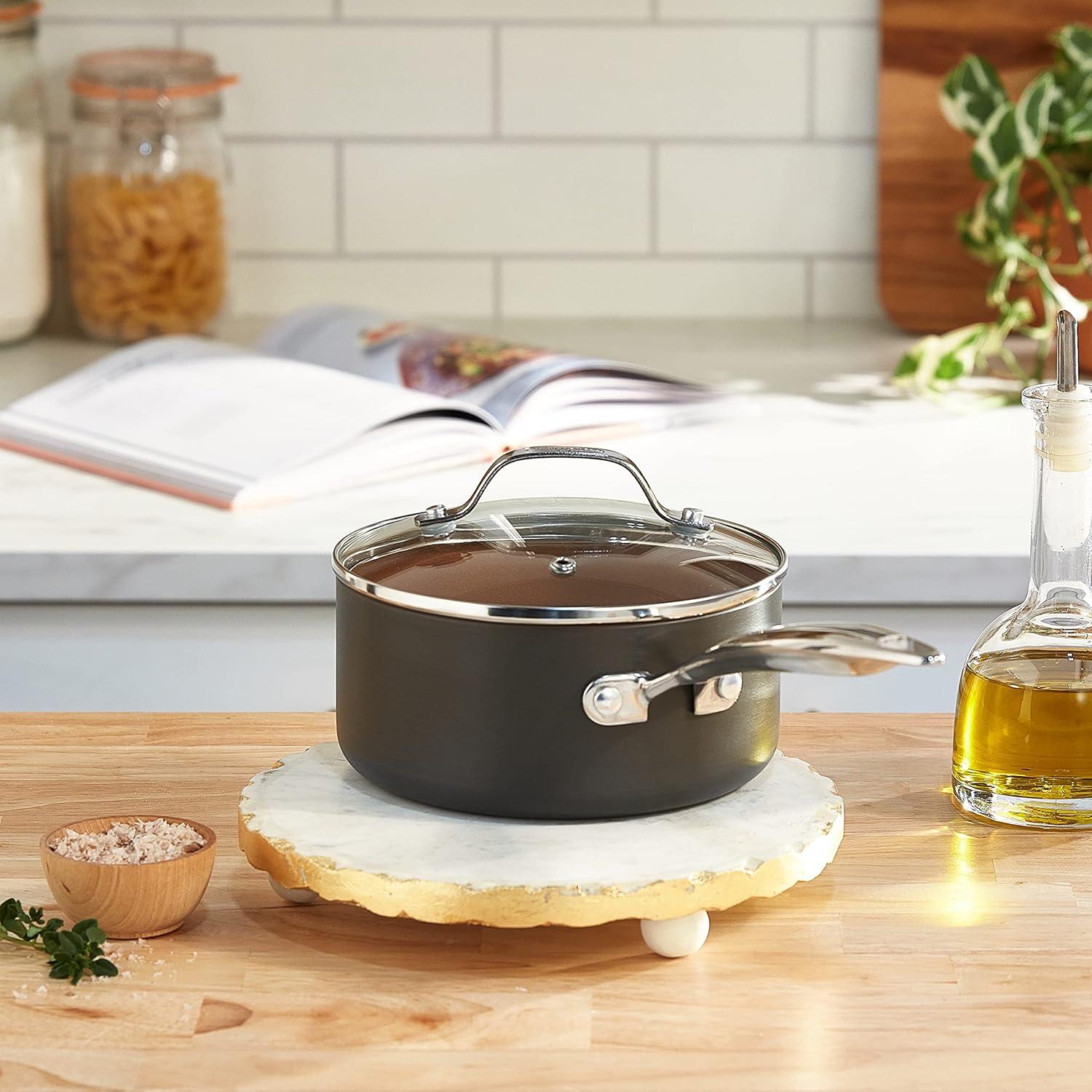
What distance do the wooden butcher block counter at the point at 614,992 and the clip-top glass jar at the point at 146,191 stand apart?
1242 mm

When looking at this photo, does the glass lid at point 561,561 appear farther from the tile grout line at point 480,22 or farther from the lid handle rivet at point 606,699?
the tile grout line at point 480,22

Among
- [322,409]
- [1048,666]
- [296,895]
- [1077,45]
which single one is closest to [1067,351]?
[1048,666]

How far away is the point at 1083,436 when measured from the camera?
737mm

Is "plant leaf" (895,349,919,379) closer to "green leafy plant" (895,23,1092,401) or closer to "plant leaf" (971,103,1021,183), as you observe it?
A: "green leafy plant" (895,23,1092,401)

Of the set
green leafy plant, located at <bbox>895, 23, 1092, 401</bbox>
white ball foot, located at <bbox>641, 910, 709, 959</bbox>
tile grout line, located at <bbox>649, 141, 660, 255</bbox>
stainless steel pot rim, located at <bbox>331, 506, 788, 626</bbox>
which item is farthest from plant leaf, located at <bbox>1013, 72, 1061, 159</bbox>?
white ball foot, located at <bbox>641, 910, 709, 959</bbox>

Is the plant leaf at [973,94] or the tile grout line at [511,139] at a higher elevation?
the plant leaf at [973,94]

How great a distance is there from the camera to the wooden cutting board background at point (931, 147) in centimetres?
196

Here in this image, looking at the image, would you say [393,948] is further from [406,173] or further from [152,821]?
[406,173]

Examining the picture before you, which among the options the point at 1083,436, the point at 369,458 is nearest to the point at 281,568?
the point at 369,458

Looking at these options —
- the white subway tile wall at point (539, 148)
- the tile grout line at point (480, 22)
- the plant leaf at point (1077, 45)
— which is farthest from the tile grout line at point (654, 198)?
the plant leaf at point (1077, 45)

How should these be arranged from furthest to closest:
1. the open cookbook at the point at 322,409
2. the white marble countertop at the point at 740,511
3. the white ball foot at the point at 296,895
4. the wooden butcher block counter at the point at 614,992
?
the open cookbook at the point at 322,409, the white marble countertop at the point at 740,511, the white ball foot at the point at 296,895, the wooden butcher block counter at the point at 614,992

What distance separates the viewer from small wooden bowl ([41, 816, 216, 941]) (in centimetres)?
65

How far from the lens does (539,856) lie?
2.15ft

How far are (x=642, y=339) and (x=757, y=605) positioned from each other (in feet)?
4.48
